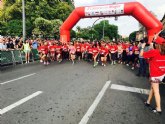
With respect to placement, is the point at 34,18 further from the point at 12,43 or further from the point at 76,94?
the point at 76,94

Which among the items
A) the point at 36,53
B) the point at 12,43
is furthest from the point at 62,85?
the point at 36,53

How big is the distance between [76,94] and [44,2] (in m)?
40.7

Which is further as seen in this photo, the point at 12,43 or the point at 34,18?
the point at 34,18

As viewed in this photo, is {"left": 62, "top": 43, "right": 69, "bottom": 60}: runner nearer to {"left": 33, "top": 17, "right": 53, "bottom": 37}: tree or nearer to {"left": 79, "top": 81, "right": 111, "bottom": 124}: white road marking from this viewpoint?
{"left": 79, "top": 81, "right": 111, "bottom": 124}: white road marking

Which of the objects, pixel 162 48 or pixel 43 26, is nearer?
pixel 162 48

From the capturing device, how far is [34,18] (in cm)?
4606

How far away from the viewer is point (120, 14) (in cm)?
2433

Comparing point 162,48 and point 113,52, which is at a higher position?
point 162,48

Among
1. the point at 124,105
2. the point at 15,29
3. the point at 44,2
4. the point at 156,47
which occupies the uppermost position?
the point at 44,2

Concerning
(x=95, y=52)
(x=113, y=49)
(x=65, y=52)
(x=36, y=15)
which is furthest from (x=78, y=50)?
(x=36, y=15)

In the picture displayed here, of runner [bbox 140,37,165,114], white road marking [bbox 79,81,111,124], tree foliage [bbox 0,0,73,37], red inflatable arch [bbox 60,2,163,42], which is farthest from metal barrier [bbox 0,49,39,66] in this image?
tree foliage [bbox 0,0,73,37]

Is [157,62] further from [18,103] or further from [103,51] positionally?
[103,51]

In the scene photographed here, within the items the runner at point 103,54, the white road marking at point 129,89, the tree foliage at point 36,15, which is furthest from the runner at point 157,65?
the tree foliage at point 36,15

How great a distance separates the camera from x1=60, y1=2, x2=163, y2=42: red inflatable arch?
22281 millimetres
